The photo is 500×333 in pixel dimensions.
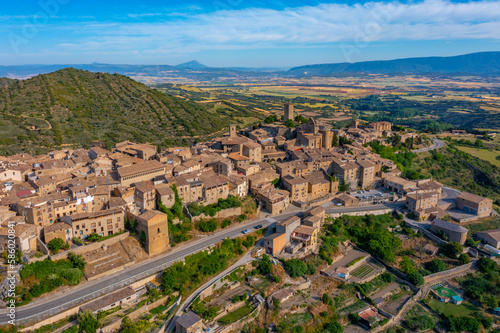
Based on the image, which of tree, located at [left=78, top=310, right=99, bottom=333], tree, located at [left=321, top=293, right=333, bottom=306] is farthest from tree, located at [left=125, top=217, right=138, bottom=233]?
tree, located at [left=321, top=293, right=333, bottom=306]

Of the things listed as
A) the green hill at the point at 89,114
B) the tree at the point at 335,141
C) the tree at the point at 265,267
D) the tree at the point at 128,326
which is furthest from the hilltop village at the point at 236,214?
the green hill at the point at 89,114

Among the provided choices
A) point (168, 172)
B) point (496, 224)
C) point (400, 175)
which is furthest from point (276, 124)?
point (496, 224)

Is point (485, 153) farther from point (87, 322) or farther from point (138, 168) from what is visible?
point (87, 322)

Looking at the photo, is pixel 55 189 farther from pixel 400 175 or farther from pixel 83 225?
pixel 400 175

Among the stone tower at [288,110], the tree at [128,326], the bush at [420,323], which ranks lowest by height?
the bush at [420,323]

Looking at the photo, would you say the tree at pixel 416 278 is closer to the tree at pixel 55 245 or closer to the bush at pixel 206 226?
the bush at pixel 206 226

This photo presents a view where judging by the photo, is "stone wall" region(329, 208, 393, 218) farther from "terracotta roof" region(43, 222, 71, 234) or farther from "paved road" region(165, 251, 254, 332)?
"terracotta roof" region(43, 222, 71, 234)
